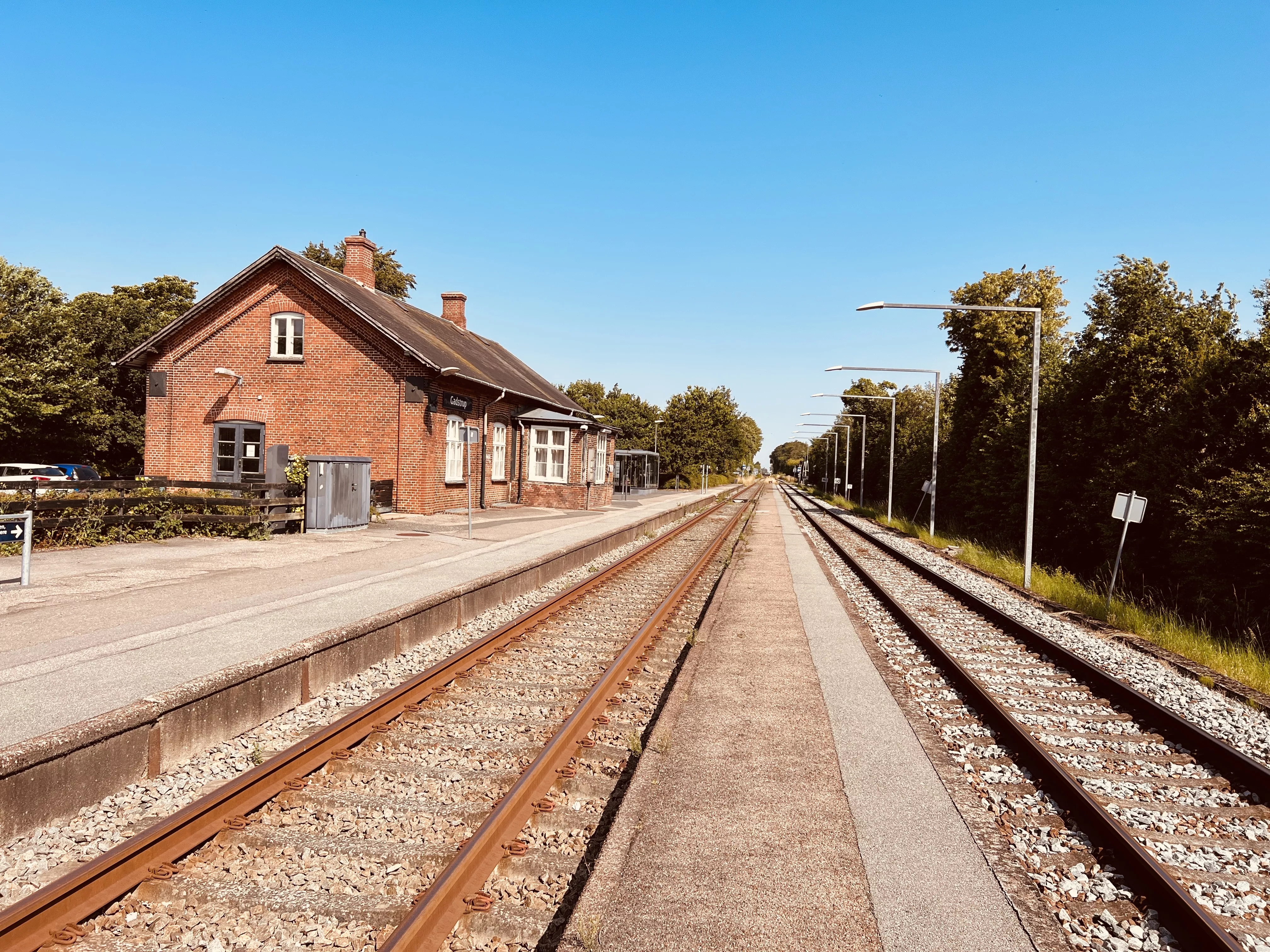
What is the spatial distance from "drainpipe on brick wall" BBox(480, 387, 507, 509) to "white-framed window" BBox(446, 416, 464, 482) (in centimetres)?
80

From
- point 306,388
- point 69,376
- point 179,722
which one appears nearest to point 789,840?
point 179,722

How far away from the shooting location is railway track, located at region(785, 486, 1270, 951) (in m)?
3.52

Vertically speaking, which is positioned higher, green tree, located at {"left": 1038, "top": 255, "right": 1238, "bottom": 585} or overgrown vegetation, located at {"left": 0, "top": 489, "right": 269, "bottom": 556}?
green tree, located at {"left": 1038, "top": 255, "right": 1238, "bottom": 585}

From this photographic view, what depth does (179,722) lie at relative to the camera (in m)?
5.01

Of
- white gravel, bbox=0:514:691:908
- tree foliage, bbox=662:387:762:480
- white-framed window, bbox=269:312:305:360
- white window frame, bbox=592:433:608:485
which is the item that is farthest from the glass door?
tree foliage, bbox=662:387:762:480

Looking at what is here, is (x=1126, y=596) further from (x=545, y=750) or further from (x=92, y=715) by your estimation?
(x=92, y=715)

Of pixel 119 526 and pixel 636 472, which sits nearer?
pixel 119 526

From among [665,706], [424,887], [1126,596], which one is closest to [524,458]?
[1126,596]

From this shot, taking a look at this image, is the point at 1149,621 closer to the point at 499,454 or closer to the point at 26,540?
the point at 26,540

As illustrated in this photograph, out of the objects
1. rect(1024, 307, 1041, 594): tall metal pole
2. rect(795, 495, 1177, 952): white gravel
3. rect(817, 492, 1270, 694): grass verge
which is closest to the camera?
rect(795, 495, 1177, 952): white gravel

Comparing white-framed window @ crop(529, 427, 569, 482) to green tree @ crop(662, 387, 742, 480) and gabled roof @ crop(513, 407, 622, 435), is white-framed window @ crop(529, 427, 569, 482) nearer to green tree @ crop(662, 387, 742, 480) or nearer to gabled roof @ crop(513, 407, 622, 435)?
gabled roof @ crop(513, 407, 622, 435)

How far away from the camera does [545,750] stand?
15.7 ft

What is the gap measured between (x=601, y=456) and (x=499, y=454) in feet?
23.3

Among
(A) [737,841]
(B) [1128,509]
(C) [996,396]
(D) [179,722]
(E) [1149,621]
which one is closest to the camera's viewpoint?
(A) [737,841]
